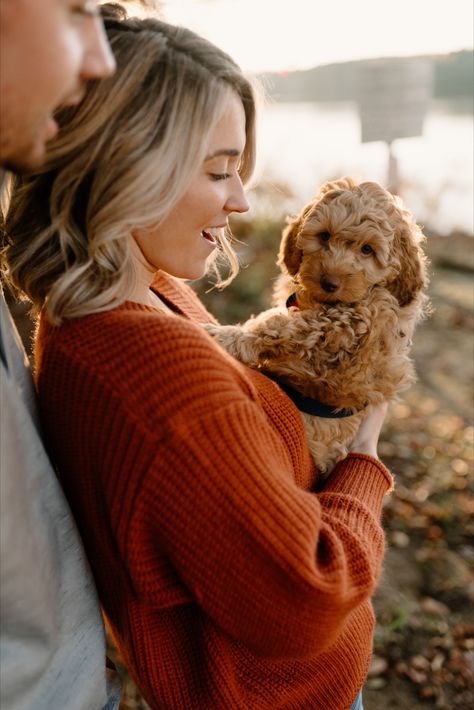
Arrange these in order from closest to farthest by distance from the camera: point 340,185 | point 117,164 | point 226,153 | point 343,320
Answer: point 117,164, point 226,153, point 343,320, point 340,185

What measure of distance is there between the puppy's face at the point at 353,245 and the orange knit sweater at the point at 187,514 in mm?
1038

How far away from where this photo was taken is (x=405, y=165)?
48.4 ft

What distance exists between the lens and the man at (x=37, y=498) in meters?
1.05

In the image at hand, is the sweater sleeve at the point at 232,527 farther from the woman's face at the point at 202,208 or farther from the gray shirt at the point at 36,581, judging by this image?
the woman's face at the point at 202,208

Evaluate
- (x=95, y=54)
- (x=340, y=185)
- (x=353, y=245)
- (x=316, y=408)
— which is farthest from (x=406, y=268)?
(x=95, y=54)

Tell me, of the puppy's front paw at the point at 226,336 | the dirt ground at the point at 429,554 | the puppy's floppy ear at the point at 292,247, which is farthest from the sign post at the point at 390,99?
the puppy's front paw at the point at 226,336

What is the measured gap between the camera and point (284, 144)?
1251 centimetres

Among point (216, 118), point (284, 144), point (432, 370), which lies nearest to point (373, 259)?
point (216, 118)

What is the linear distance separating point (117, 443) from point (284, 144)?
12089mm

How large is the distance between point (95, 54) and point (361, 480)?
4.66ft

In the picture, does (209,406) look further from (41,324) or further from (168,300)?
(168,300)

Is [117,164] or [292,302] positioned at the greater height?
[117,164]

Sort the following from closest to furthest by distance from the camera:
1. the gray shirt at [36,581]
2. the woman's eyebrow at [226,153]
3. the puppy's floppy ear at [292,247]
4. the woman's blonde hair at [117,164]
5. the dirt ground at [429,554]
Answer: the gray shirt at [36,581]
the woman's blonde hair at [117,164]
the woman's eyebrow at [226,153]
the puppy's floppy ear at [292,247]
the dirt ground at [429,554]

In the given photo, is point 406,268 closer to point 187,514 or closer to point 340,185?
point 340,185
